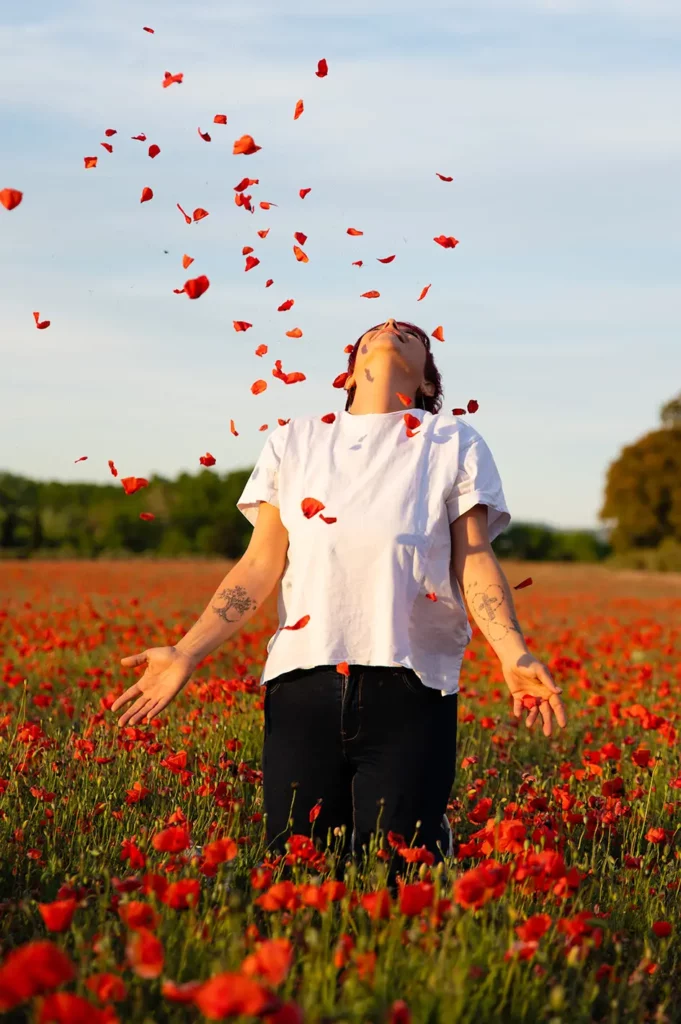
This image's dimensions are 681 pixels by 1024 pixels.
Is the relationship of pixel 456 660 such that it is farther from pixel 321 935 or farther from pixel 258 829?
pixel 258 829

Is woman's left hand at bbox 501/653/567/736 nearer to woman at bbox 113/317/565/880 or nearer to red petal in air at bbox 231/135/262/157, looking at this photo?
woman at bbox 113/317/565/880

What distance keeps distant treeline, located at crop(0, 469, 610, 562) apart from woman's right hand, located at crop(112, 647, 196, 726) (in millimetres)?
40560

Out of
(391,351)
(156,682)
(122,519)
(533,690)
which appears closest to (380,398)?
(391,351)

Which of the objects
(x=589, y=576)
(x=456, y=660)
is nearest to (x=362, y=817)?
(x=456, y=660)

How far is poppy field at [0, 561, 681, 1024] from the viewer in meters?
2.36

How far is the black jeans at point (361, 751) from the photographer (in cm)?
335

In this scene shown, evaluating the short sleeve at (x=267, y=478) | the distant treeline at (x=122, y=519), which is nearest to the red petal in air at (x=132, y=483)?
the short sleeve at (x=267, y=478)

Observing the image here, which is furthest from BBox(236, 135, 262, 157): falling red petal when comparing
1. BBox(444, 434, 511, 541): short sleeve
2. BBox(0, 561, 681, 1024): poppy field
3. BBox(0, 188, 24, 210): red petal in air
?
BBox(0, 561, 681, 1024): poppy field

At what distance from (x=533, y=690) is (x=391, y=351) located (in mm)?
1239

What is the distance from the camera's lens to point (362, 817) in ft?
11.4

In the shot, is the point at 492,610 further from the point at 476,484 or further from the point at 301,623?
the point at 301,623

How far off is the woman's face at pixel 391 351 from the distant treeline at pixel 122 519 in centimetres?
4047

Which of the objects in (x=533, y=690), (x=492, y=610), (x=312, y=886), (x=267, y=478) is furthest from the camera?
(x=267, y=478)

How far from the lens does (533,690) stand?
11.1 ft
